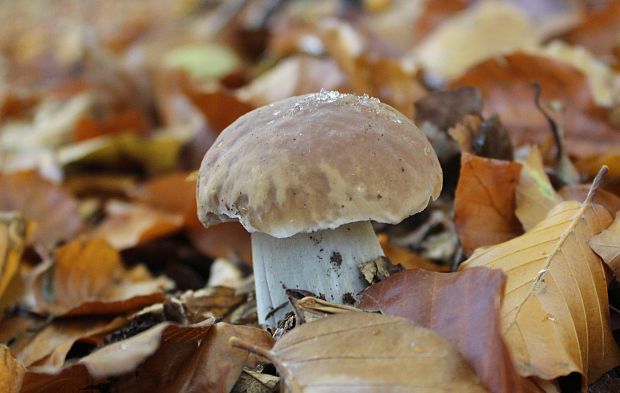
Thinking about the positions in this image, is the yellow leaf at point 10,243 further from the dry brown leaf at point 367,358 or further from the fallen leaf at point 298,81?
the fallen leaf at point 298,81

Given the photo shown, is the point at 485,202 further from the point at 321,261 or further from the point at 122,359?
the point at 122,359

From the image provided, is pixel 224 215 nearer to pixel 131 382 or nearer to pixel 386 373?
pixel 131 382

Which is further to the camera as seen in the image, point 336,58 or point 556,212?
point 336,58

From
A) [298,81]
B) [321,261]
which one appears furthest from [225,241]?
[298,81]

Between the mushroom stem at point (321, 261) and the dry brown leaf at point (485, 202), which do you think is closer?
the mushroom stem at point (321, 261)

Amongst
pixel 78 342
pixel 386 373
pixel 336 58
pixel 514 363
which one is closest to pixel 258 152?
pixel 386 373

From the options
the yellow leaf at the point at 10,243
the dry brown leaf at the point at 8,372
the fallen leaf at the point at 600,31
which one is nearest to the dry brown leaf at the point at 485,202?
the dry brown leaf at the point at 8,372
